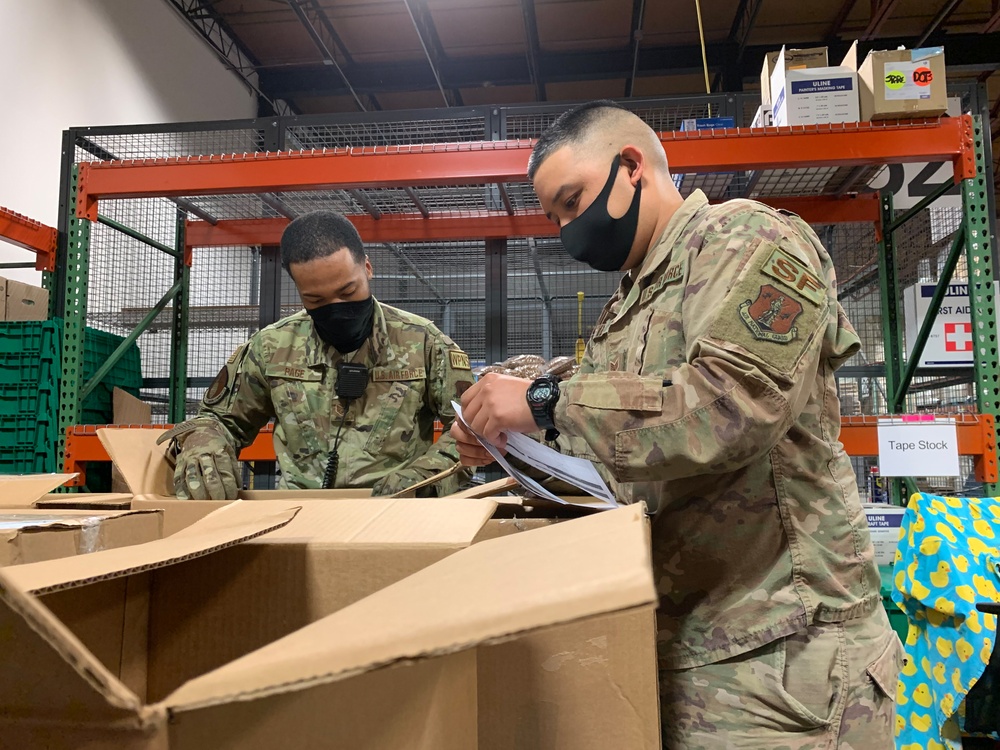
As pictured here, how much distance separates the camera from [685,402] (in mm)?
664

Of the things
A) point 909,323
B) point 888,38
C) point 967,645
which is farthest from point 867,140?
point 888,38

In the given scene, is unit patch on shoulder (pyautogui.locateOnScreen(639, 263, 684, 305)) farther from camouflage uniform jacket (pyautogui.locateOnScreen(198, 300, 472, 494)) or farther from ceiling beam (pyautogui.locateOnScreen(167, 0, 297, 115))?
ceiling beam (pyautogui.locateOnScreen(167, 0, 297, 115))

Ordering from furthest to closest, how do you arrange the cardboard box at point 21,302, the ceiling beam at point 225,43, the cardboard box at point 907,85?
1. the ceiling beam at point 225,43
2. the cardboard box at point 21,302
3. the cardboard box at point 907,85

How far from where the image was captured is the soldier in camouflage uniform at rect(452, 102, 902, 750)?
0.67 m

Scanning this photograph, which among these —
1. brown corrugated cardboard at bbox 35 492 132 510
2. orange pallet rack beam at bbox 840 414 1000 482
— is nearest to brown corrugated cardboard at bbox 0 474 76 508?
brown corrugated cardboard at bbox 35 492 132 510

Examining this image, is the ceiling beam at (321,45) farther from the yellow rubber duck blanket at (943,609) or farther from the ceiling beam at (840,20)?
the yellow rubber duck blanket at (943,609)

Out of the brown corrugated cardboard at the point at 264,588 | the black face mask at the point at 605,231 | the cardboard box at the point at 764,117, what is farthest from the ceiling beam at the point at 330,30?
the brown corrugated cardboard at the point at 264,588

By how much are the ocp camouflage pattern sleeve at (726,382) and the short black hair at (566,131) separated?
377 millimetres

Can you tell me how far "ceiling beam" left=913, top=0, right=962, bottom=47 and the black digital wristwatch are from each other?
6.75 m

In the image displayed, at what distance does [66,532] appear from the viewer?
0.57 m

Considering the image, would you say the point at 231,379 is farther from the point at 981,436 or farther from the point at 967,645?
the point at 981,436

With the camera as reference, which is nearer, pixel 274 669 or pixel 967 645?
pixel 274 669

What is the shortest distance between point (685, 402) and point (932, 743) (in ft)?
6.70

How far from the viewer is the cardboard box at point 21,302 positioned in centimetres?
313
